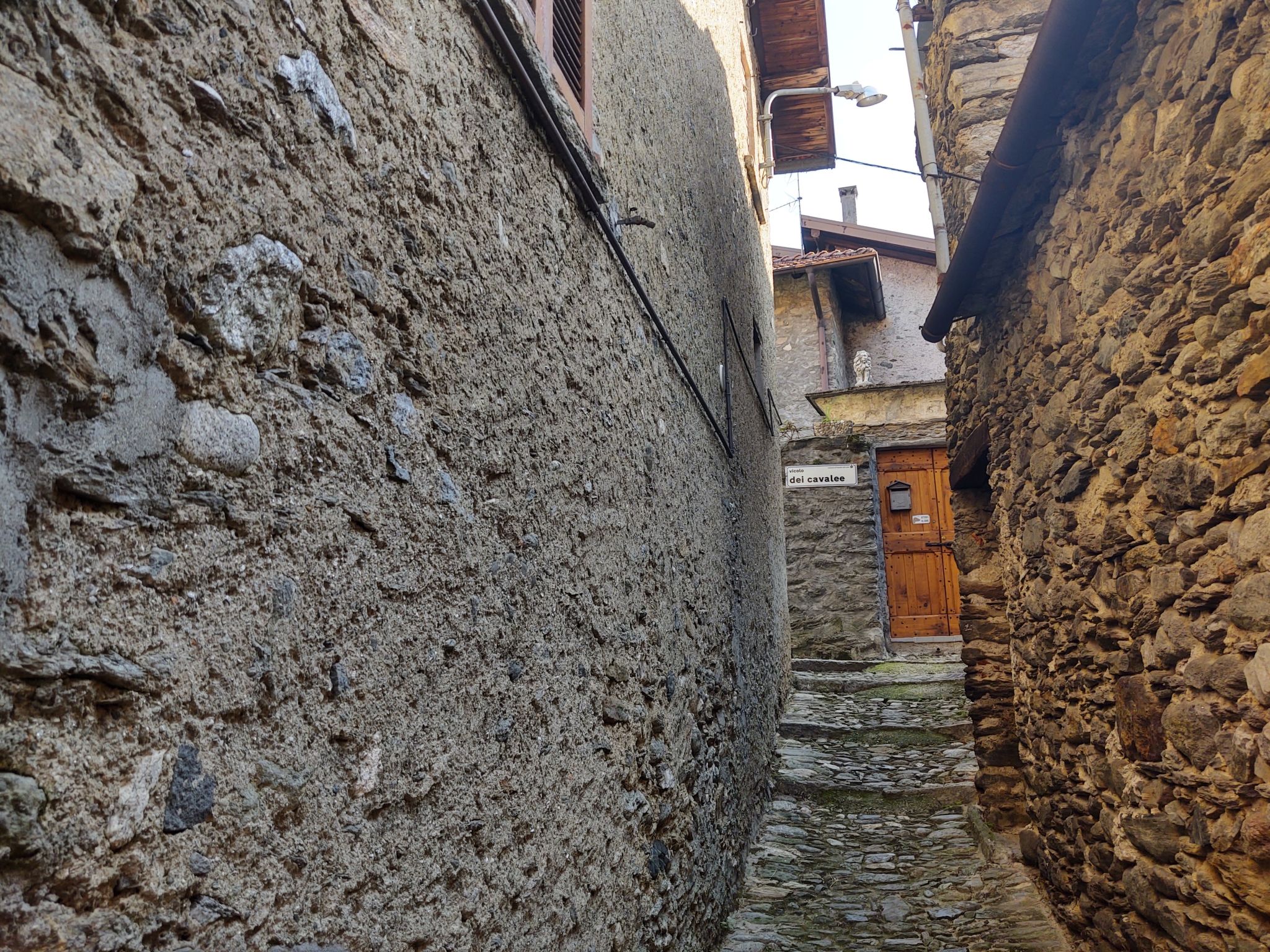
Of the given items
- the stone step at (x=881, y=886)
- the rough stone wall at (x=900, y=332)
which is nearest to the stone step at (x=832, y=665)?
the stone step at (x=881, y=886)

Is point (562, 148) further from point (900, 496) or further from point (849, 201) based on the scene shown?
point (849, 201)

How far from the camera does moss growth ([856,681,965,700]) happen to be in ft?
23.4

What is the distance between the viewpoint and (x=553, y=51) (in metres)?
2.08

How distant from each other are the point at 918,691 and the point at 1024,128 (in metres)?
5.49

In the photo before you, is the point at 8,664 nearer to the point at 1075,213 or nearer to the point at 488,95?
the point at 488,95

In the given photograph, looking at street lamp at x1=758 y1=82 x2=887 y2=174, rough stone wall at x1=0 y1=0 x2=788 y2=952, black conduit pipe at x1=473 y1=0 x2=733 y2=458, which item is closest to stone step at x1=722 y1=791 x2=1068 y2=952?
rough stone wall at x1=0 y1=0 x2=788 y2=952

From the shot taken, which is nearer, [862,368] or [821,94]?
[821,94]

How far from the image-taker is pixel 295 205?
1.04m

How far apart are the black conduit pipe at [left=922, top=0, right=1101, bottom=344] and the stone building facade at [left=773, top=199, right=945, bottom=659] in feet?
18.8

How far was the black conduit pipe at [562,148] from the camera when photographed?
1683mm

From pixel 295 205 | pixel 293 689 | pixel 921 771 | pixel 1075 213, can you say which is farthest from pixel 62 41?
pixel 921 771

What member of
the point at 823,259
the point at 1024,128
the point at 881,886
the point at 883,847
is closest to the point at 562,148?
the point at 1024,128

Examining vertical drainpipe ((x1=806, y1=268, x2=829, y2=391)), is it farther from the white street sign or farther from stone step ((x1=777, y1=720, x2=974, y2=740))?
stone step ((x1=777, y1=720, x2=974, y2=740))

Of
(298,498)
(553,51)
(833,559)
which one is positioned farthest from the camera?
(833,559)
